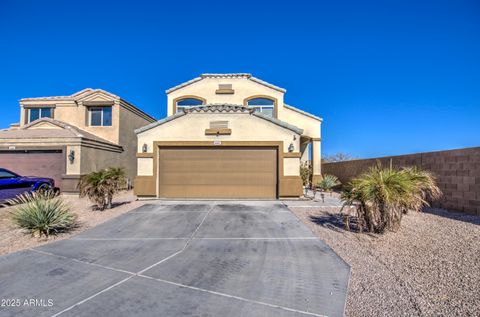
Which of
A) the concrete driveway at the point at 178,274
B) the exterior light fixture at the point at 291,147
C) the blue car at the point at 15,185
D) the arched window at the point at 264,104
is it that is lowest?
the concrete driveway at the point at 178,274

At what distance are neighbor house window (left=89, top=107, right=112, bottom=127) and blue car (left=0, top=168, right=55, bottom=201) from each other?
7330mm

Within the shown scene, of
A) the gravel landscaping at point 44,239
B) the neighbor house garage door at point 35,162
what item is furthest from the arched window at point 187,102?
the gravel landscaping at point 44,239

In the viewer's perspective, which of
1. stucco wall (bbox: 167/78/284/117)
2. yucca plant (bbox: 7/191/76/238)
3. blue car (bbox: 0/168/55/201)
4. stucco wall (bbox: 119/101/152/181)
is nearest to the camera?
yucca plant (bbox: 7/191/76/238)

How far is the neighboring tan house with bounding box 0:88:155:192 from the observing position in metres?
14.1

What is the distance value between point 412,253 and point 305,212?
4239mm

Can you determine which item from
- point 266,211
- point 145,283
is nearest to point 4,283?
point 145,283

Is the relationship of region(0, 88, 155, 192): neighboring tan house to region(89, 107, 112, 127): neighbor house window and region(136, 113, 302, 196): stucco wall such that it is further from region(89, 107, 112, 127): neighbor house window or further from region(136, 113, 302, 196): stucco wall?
region(136, 113, 302, 196): stucco wall

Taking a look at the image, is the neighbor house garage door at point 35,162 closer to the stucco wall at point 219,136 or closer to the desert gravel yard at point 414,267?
the stucco wall at point 219,136

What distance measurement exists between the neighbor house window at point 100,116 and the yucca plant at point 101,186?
9975 millimetres

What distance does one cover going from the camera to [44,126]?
16.4 m

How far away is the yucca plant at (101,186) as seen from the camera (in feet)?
29.8

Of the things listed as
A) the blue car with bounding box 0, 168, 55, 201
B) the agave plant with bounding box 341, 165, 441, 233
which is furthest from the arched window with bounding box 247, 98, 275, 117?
the blue car with bounding box 0, 168, 55, 201

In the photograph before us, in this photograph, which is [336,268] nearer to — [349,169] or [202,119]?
[202,119]

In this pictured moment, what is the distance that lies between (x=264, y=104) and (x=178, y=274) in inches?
594
